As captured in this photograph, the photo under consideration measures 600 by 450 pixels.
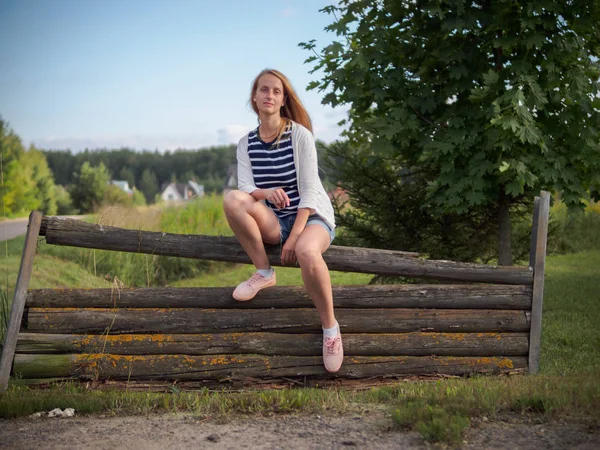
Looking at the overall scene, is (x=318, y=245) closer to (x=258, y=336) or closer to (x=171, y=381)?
(x=258, y=336)

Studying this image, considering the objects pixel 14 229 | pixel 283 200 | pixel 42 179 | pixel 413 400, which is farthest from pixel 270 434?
pixel 42 179

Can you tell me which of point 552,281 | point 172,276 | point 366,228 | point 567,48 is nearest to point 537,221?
point 567,48

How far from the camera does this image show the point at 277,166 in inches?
197

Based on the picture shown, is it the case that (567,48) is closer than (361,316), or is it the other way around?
(361,316)

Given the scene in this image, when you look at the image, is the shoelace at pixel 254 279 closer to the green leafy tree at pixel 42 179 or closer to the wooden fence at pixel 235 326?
the wooden fence at pixel 235 326

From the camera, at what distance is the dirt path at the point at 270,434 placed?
3.65 metres

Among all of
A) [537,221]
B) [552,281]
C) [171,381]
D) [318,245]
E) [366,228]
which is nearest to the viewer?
[318,245]

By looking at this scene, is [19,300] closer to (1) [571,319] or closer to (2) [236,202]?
(2) [236,202]

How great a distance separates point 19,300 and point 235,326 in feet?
5.78

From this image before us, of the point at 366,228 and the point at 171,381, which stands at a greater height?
the point at 366,228

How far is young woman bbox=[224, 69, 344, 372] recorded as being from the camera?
484 cm

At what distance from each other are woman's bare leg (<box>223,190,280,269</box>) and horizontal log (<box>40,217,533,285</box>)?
140 mm

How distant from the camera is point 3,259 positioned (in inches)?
517

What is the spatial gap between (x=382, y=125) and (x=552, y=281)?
19.1ft
